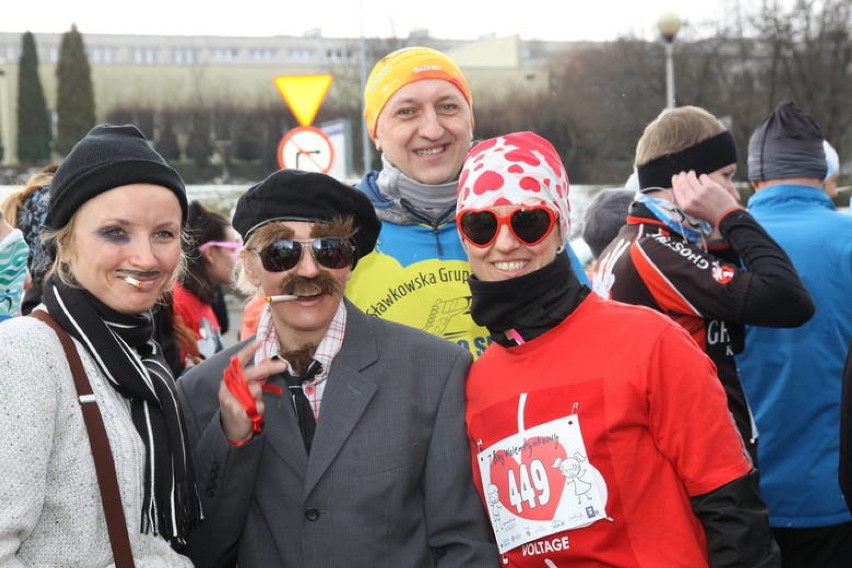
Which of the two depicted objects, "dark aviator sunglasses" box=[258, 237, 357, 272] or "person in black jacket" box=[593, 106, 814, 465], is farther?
"person in black jacket" box=[593, 106, 814, 465]

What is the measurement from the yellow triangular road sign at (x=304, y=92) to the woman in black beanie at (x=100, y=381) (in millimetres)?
8065

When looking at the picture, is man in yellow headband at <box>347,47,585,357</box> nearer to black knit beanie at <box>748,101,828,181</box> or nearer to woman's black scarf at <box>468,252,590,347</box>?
woman's black scarf at <box>468,252,590,347</box>

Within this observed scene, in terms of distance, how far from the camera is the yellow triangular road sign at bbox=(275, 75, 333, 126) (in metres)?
10.6

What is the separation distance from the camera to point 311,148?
1044cm

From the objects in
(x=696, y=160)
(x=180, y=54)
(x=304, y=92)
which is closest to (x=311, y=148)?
(x=304, y=92)

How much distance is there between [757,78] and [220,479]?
35.5m

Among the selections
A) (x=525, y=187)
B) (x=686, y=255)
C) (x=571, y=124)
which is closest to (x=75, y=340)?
(x=525, y=187)

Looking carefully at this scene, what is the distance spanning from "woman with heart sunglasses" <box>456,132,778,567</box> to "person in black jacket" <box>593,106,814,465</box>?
3.38ft

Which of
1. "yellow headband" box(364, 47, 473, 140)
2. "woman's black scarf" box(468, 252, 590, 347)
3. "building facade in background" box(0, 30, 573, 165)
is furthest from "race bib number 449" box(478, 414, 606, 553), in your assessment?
"building facade in background" box(0, 30, 573, 165)

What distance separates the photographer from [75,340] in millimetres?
2354

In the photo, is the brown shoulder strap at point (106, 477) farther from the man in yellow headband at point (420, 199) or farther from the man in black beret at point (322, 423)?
the man in yellow headband at point (420, 199)

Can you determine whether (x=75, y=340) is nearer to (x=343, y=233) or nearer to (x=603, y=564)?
(x=343, y=233)

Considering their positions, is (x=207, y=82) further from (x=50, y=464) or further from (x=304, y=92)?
(x=50, y=464)

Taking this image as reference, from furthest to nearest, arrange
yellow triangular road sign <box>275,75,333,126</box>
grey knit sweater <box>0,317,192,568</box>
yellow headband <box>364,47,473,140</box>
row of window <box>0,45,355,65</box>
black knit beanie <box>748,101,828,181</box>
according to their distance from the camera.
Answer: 1. row of window <box>0,45,355,65</box>
2. yellow triangular road sign <box>275,75,333,126</box>
3. black knit beanie <box>748,101,828,181</box>
4. yellow headband <box>364,47,473,140</box>
5. grey knit sweater <box>0,317,192,568</box>
